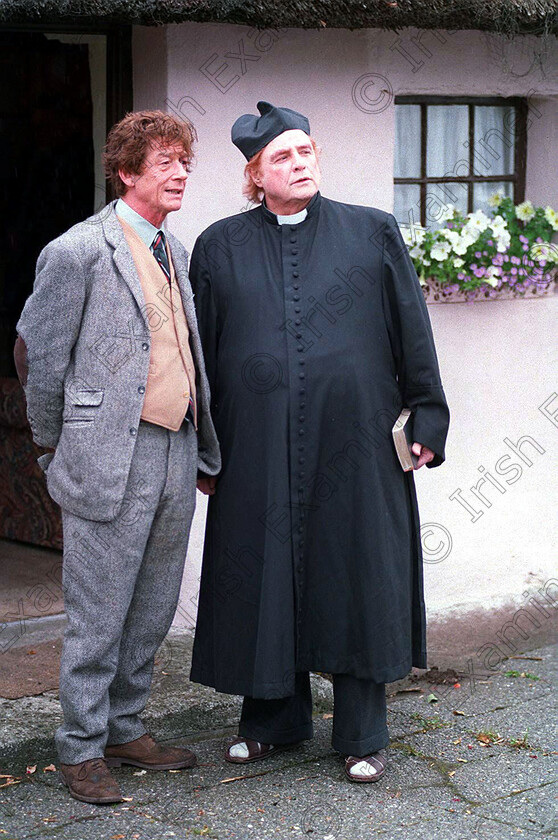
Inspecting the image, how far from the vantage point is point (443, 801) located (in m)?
3.98

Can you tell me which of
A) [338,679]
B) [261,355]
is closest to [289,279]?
[261,355]

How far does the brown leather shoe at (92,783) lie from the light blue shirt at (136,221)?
161cm

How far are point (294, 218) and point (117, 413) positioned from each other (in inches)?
35.0

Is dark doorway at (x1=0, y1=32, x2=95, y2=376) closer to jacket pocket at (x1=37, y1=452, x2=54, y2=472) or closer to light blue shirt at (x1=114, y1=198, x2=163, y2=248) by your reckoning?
light blue shirt at (x1=114, y1=198, x2=163, y2=248)

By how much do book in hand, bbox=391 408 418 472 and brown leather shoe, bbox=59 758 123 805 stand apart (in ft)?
4.37

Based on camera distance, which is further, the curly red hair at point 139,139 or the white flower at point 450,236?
the white flower at point 450,236

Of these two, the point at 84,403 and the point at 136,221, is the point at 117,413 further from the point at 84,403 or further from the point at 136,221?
the point at 136,221

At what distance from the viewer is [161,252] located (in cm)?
394

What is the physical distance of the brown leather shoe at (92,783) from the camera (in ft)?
12.6

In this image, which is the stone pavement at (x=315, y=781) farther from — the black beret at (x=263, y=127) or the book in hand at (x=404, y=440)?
the black beret at (x=263, y=127)

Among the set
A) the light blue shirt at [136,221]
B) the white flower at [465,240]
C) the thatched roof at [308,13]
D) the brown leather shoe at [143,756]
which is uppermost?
the thatched roof at [308,13]

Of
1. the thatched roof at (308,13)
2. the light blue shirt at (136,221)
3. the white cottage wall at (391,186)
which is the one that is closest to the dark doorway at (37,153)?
the white cottage wall at (391,186)

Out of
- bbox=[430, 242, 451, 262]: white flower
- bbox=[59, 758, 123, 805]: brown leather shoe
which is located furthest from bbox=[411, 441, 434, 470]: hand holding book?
bbox=[430, 242, 451, 262]: white flower

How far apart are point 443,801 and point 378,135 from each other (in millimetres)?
2778
